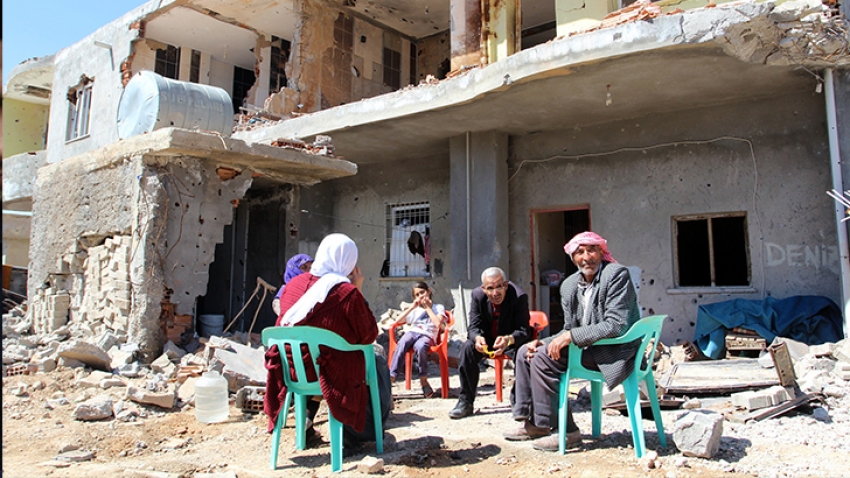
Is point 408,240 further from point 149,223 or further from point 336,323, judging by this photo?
point 336,323

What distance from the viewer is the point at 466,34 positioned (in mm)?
9859

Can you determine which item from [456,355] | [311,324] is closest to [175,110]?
[456,355]

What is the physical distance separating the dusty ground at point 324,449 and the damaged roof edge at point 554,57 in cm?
381

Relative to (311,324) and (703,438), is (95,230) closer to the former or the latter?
(311,324)

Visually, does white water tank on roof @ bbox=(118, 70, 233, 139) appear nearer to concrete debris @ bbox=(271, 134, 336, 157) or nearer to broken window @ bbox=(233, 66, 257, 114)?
concrete debris @ bbox=(271, 134, 336, 157)

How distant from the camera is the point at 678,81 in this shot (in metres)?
7.37

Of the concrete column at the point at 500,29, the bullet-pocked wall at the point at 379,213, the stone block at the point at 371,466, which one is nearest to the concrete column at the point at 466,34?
the concrete column at the point at 500,29

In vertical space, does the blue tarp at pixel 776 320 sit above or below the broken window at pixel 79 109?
below

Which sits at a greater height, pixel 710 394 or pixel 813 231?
pixel 813 231

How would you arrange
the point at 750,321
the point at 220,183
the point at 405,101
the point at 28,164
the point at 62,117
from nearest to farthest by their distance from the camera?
the point at 750,321, the point at 220,183, the point at 405,101, the point at 62,117, the point at 28,164

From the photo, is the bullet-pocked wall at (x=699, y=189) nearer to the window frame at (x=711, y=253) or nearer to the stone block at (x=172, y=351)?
the window frame at (x=711, y=253)

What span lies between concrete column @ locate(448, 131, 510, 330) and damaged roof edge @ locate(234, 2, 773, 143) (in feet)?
4.62

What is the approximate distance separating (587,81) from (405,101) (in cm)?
271

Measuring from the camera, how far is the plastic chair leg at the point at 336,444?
3514 millimetres
